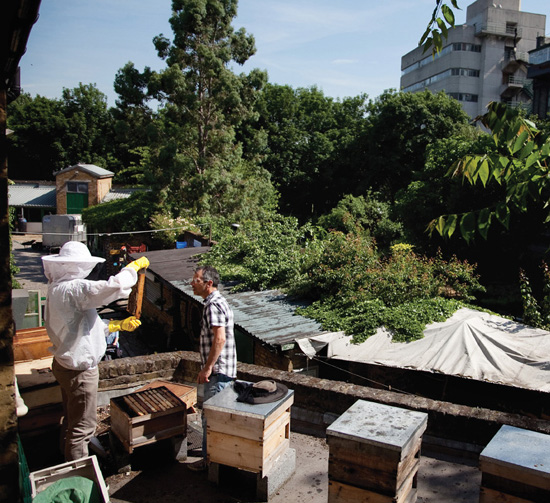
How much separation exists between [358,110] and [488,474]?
44.5 m

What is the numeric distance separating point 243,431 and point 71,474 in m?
1.50

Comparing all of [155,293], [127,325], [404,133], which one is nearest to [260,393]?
[127,325]

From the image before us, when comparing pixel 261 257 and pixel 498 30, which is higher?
pixel 498 30

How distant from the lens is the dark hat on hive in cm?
458

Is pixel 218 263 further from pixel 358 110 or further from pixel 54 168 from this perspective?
pixel 54 168

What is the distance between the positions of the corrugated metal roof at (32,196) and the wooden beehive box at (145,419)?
143ft

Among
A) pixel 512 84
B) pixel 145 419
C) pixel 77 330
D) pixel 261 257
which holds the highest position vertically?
pixel 512 84

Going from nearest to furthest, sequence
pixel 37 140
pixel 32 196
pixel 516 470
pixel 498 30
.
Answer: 1. pixel 516 470
2. pixel 32 196
3. pixel 37 140
4. pixel 498 30

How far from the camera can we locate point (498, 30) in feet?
184

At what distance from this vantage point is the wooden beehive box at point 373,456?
3.84 meters

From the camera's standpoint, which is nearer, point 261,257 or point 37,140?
point 261,257

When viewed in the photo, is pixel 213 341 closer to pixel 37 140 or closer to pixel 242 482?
pixel 242 482

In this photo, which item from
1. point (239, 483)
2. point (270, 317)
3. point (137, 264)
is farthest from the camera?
point (270, 317)

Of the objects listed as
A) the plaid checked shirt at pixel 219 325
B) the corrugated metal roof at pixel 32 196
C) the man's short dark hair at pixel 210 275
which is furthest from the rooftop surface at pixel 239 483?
the corrugated metal roof at pixel 32 196
